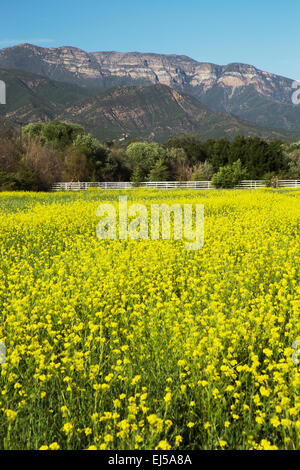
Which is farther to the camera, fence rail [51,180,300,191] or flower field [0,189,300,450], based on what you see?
fence rail [51,180,300,191]

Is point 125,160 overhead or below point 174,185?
overhead

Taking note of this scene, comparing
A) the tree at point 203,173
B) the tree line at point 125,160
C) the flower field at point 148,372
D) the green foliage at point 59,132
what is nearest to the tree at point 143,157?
the tree line at point 125,160

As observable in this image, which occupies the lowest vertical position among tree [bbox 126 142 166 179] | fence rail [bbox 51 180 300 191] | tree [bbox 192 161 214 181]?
fence rail [bbox 51 180 300 191]

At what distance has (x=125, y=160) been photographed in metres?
66.6

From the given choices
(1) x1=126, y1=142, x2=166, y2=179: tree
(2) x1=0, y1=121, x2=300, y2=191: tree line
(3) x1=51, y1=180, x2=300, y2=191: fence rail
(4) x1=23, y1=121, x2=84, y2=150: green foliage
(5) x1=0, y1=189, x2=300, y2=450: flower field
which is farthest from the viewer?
(1) x1=126, y1=142, x2=166, y2=179: tree

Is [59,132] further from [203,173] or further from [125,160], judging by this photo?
[203,173]

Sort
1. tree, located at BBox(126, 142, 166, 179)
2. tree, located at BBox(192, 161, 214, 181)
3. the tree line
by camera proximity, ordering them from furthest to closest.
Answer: tree, located at BBox(126, 142, 166, 179), tree, located at BBox(192, 161, 214, 181), the tree line

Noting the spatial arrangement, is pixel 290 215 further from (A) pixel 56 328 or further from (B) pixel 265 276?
(A) pixel 56 328

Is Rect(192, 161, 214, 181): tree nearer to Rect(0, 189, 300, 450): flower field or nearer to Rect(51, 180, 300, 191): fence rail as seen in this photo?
Rect(51, 180, 300, 191): fence rail

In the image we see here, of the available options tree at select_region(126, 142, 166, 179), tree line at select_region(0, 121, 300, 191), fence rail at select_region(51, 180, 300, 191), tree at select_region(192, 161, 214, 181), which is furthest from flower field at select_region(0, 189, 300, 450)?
tree at select_region(126, 142, 166, 179)

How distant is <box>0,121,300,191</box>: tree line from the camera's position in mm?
37219

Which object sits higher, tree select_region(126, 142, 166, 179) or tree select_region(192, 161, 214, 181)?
tree select_region(126, 142, 166, 179)

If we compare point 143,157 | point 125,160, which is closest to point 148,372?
point 125,160
